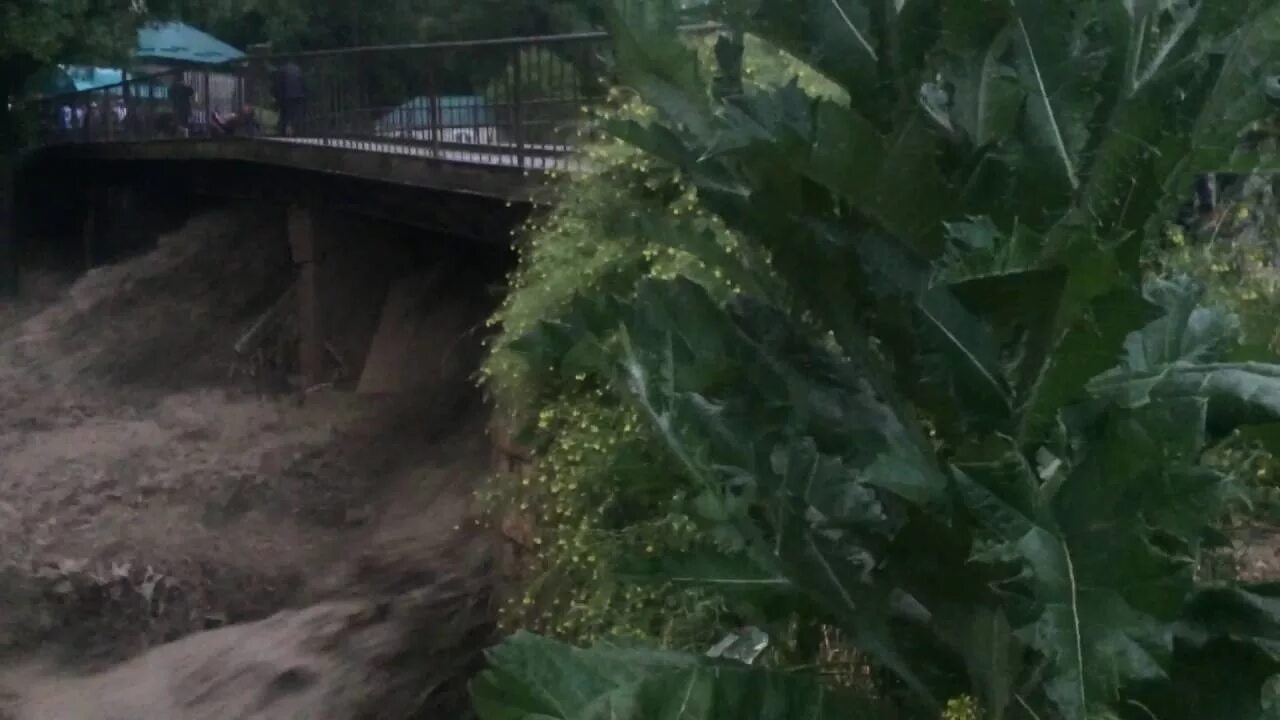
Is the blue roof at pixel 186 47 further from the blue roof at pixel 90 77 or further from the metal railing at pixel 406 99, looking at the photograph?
the metal railing at pixel 406 99

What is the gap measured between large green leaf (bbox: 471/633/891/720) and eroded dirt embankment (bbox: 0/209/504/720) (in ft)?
14.1

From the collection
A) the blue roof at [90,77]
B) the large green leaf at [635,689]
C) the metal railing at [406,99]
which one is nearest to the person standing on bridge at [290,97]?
the metal railing at [406,99]

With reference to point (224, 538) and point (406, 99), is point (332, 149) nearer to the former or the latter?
point (406, 99)

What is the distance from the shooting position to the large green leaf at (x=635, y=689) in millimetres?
1952

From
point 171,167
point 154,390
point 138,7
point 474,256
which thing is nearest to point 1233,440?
point 474,256

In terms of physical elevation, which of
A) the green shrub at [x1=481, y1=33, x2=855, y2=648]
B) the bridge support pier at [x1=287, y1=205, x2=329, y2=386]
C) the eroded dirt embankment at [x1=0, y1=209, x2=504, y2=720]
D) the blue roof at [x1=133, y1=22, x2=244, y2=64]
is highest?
the blue roof at [x1=133, y1=22, x2=244, y2=64]

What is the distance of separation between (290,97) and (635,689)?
37.7 feet

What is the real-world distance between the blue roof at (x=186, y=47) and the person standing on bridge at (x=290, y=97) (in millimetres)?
11182

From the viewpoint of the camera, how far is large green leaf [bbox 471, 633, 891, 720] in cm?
195

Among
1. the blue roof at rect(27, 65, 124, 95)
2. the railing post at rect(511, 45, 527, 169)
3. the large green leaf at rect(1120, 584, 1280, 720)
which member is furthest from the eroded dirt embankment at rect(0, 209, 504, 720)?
the blue roof at rect(27, 65, 124, 95)

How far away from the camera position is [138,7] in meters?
18.9

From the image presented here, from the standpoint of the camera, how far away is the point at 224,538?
9.52 metres

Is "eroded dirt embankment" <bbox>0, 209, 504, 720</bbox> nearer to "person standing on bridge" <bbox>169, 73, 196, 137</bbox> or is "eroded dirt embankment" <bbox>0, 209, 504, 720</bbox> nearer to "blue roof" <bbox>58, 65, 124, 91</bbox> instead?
"person standing on bridge" <bbox>169, 73, 196, 137</bbox>

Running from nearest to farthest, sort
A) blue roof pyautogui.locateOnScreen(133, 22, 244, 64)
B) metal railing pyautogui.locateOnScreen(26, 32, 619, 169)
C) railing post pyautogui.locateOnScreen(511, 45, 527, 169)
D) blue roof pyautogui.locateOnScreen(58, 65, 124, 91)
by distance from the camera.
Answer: metal railing pyautogui.locateOnScreen(26, 32, 619, 169), railing post pyautogui.locateOnScreen(511, 45, 527, 169), blue roof pyautogui.locateOnScreen(58, 65, 124, 91), blue roof pyautogui.locateOnScreen(133, 22, 244, 64)
